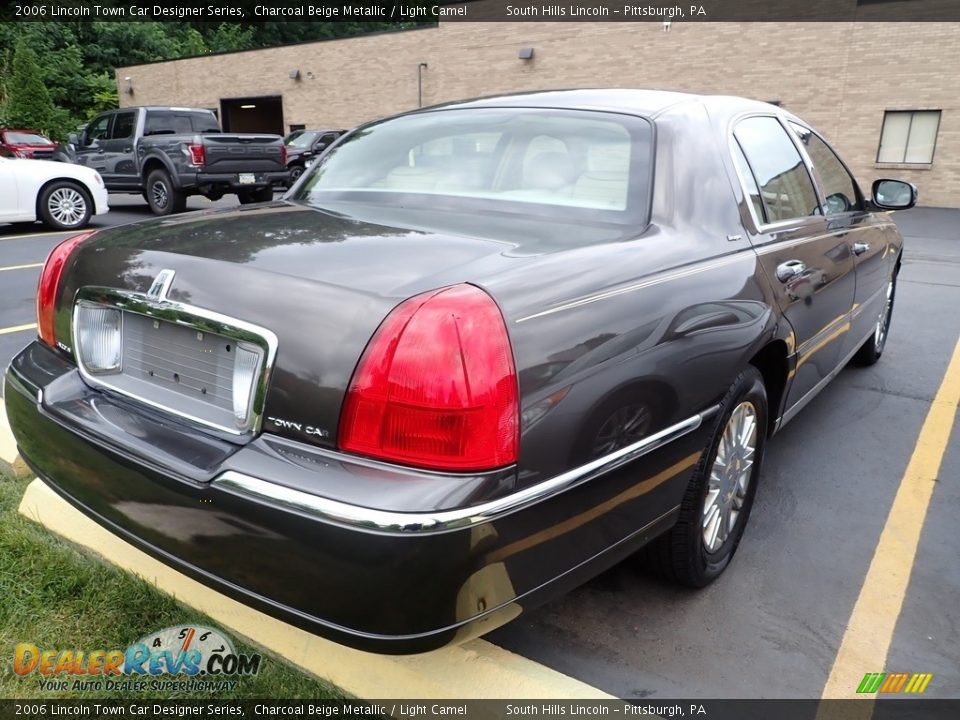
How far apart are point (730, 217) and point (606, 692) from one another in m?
1.55

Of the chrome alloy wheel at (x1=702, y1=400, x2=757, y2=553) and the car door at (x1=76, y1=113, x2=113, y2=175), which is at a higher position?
the car door at (x1=76, y1=113, x2=113, y2=175)

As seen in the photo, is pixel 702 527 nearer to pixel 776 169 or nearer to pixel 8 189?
pixel 776 169

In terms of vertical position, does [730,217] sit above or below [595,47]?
below

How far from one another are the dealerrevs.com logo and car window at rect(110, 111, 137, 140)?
42.5ft

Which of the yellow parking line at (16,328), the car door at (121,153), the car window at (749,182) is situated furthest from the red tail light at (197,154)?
the car window at (749,182)

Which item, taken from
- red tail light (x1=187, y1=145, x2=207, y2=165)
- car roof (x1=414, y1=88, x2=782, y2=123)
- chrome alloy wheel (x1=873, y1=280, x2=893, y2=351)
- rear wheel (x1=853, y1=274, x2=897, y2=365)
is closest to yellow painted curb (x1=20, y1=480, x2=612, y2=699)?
car roof (x1=414, y1=88, x2=782, y2=123)

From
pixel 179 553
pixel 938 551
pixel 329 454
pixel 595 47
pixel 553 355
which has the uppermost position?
pixel 595 47

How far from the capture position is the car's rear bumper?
60.7 inches

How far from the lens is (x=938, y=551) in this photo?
2855 mm

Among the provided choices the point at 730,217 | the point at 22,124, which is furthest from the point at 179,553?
the point at 22,124

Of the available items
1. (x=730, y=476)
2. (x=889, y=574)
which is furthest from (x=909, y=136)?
(x=730, y=476)

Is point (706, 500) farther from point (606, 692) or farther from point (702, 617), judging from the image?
point (606, 692)

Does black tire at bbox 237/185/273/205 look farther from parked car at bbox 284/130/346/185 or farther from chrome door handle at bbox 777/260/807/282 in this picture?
chrome door handle at bbox 777/260/807/282

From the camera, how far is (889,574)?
106 inches
